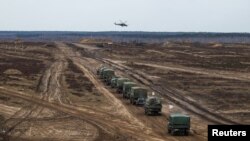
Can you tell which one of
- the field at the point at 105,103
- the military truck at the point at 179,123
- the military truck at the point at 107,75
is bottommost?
the field at the point at 105,103

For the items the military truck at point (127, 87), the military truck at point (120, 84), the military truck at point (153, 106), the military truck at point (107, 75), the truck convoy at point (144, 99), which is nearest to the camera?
the truck convoy at point (144, 99)

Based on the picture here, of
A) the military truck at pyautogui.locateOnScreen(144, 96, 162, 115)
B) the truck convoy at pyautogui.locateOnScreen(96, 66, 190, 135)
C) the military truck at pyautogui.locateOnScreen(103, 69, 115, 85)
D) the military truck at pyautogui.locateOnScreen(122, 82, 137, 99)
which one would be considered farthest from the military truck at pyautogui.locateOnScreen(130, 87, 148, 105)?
the military truck at pyautogui.locateOnScreen(103, 69, 115, 85)

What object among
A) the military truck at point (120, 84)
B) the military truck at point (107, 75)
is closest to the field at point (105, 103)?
the military truck at point (107, 75)

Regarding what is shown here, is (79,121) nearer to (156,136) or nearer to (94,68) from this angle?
(156,136)

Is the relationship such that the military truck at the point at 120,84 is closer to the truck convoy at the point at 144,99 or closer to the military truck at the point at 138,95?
the truck convoy at the point at 144,99

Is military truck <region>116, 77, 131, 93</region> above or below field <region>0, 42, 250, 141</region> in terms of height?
above

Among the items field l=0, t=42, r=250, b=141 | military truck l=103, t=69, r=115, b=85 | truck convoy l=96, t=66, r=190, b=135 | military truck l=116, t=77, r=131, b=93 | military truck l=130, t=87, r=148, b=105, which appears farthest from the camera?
military truck l=103, t=69, r=115, b=85

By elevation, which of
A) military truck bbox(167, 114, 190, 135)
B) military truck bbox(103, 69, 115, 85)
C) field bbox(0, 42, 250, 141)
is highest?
military truck bbox(167, 114, 190, 135)

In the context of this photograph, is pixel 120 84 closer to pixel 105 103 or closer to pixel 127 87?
pixel 127 87

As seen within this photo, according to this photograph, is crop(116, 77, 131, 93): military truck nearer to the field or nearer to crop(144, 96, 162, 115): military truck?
the field
